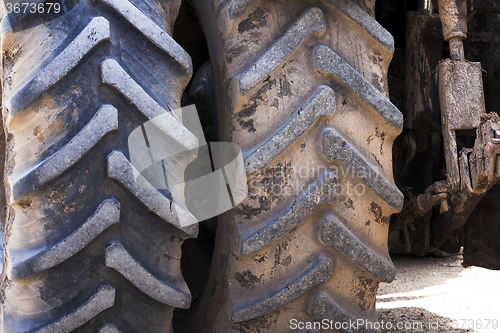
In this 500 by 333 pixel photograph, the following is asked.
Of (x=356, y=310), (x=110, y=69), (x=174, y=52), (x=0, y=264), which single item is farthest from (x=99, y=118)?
(x=356, y=310)

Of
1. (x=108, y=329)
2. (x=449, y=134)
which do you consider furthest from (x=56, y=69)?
(x=449, y=134)

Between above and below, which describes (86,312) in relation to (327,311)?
above

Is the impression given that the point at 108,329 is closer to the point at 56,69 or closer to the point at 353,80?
the point at 56,69

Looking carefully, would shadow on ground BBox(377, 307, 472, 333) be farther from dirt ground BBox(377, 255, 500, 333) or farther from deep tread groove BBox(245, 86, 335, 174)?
deep tread groove BBox(245, 86, 335, 174)

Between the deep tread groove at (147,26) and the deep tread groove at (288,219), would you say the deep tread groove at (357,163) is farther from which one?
the deep tread groove at (147,26)

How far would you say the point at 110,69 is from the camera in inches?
32.5

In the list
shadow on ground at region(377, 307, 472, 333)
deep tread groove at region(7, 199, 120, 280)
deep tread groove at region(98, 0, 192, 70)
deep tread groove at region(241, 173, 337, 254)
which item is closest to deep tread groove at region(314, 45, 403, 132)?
deep tread groove at region(241, 173, 337, 254)

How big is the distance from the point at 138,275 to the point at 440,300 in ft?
5.73

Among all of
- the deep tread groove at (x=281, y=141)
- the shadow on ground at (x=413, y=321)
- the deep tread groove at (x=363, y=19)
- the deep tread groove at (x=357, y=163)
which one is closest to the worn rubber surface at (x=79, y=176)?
the deep tread groove at (x=281, y=141)

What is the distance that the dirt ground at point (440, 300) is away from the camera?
1697 mm

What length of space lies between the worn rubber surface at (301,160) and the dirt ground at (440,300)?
802mm

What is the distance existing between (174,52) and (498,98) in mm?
1198

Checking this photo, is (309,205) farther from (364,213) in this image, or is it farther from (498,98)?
(498,98)

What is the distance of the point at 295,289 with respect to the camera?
96 cm
